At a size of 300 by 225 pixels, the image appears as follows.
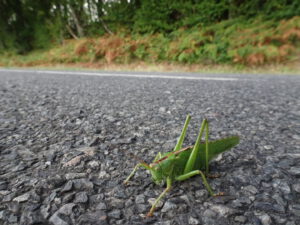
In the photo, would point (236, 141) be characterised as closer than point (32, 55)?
Yes

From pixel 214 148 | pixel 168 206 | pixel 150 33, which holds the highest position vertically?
pixel 150 33

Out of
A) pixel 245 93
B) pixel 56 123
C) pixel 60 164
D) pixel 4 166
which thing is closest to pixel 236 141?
pixel 60 164

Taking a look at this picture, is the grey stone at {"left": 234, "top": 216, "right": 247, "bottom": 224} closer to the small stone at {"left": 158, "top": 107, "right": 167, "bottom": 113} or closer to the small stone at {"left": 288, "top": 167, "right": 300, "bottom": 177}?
the small stone at {"left": 288, "top": 167, "right": 300, "bottom": 177}

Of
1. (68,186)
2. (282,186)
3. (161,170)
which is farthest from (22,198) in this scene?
(282,186)

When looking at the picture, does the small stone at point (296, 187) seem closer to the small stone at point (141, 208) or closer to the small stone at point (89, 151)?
the small stone at point (141, 208)

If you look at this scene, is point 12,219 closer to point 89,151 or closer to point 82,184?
point 82,184

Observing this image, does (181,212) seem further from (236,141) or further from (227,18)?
(227,18)
